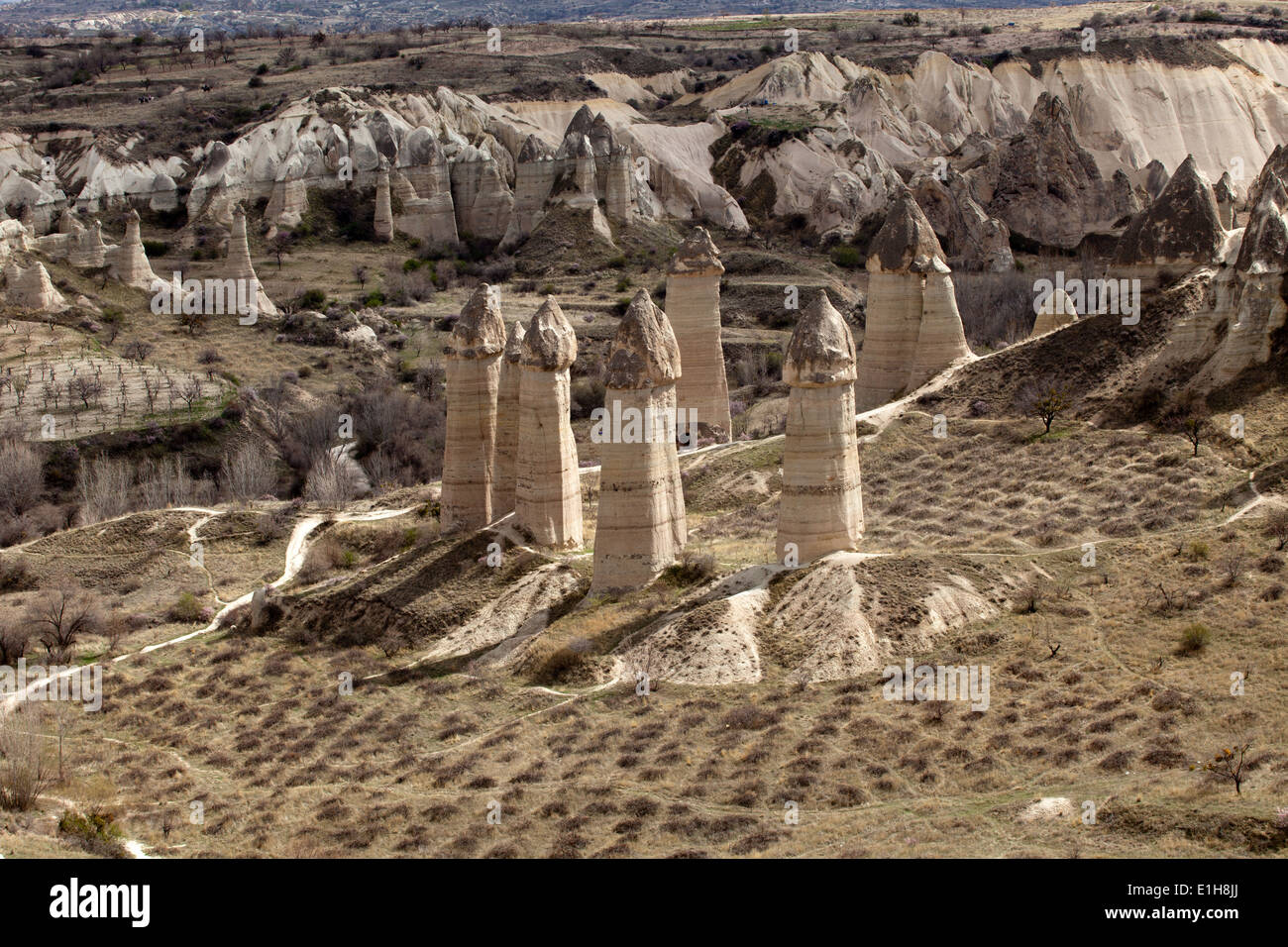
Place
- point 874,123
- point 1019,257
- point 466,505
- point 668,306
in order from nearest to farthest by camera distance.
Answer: point 466,505, point 668,306, point 1019,257, point 874,123

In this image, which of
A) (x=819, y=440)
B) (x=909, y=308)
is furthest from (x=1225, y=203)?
(x=819, y=440)

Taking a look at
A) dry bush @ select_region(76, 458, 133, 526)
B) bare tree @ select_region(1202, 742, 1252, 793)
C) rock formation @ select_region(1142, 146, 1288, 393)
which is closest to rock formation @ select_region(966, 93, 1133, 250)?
rock formation @ select_region(1142, 146, 1288, 393)

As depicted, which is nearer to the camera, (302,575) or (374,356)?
(302,575)

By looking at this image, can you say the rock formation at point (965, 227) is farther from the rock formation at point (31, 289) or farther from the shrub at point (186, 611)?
the shrub at point (186, 611)

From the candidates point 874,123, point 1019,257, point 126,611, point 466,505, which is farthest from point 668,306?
point 874,123

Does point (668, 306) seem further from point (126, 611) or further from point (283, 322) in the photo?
point (283, 322)

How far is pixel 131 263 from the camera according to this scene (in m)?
62.2

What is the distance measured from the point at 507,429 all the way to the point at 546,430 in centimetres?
215

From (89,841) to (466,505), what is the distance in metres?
13.2

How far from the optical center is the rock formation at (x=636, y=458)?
2634cm

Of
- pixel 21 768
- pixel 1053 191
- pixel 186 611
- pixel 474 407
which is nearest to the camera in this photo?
pixel 21 768

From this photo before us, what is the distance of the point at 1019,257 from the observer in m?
74.5

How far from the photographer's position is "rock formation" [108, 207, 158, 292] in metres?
61.9

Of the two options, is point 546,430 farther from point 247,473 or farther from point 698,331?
point 247,473
